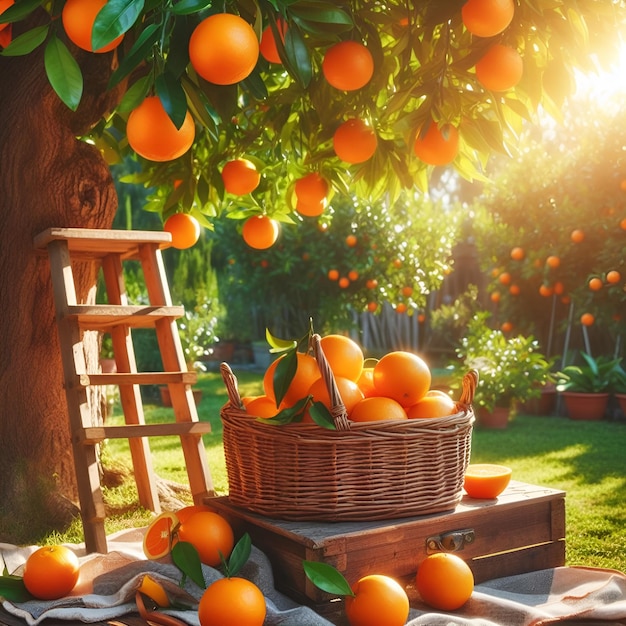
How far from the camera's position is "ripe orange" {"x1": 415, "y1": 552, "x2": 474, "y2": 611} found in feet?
6.15

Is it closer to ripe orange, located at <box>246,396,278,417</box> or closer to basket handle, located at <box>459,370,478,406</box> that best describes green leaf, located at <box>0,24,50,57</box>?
ripe orange, located at <box>246,396,278,417</box>

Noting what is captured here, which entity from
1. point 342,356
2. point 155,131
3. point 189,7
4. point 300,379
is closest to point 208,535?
point 300,379

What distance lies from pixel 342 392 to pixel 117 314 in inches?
41.9

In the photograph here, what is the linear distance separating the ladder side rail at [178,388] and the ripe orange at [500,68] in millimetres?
1446

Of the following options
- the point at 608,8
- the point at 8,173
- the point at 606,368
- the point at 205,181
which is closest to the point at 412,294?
the point at 606,368

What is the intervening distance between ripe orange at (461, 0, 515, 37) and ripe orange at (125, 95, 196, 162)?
0.71 m

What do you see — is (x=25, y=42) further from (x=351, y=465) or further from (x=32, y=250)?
(x=32, y=250)

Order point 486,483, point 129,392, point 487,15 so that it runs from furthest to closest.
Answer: point 129,392 → point 486,483 → point 487,15

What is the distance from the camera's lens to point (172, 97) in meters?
1.54

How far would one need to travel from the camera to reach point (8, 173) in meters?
2.87

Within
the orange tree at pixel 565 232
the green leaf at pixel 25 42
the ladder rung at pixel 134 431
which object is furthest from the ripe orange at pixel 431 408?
the orange tree at pixel 565 232

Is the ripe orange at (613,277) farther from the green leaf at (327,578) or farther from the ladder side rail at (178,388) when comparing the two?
the green leaf at (327,578)

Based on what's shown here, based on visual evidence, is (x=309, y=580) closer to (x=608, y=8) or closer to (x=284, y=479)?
(x=284, y=479)

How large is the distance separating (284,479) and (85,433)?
833 mm
